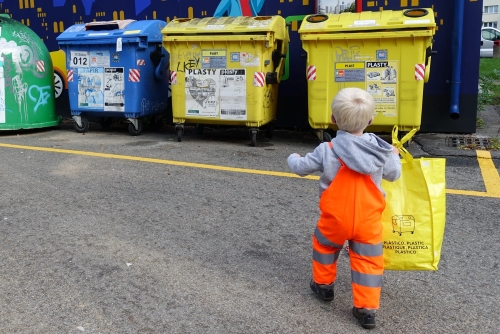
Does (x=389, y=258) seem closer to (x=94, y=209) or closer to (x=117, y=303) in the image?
(x=117, y=303)

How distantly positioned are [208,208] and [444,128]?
4.33 m

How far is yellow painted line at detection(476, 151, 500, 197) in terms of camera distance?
4.86m

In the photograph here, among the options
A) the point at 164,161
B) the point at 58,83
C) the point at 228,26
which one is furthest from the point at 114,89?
the point at 58,83

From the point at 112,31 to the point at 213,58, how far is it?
1.74m

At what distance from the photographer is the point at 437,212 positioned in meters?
2.71

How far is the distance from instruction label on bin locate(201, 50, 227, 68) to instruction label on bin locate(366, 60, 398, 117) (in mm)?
1808

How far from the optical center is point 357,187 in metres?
2.56

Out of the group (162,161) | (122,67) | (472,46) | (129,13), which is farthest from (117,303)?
(129,13)

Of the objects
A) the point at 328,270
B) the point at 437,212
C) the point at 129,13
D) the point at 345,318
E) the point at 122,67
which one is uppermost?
the point at 129,13

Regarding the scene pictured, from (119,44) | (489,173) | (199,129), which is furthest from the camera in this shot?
(199,129)

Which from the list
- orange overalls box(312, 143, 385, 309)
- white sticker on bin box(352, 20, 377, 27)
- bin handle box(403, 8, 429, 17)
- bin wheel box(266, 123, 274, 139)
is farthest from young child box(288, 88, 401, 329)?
bin wheel box(266, 123, 274, 139)

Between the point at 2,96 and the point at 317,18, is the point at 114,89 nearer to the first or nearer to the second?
the point at 2,96

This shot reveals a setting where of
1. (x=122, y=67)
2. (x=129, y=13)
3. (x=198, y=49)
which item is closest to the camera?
(x=198, y=49)

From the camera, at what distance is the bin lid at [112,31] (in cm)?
767
